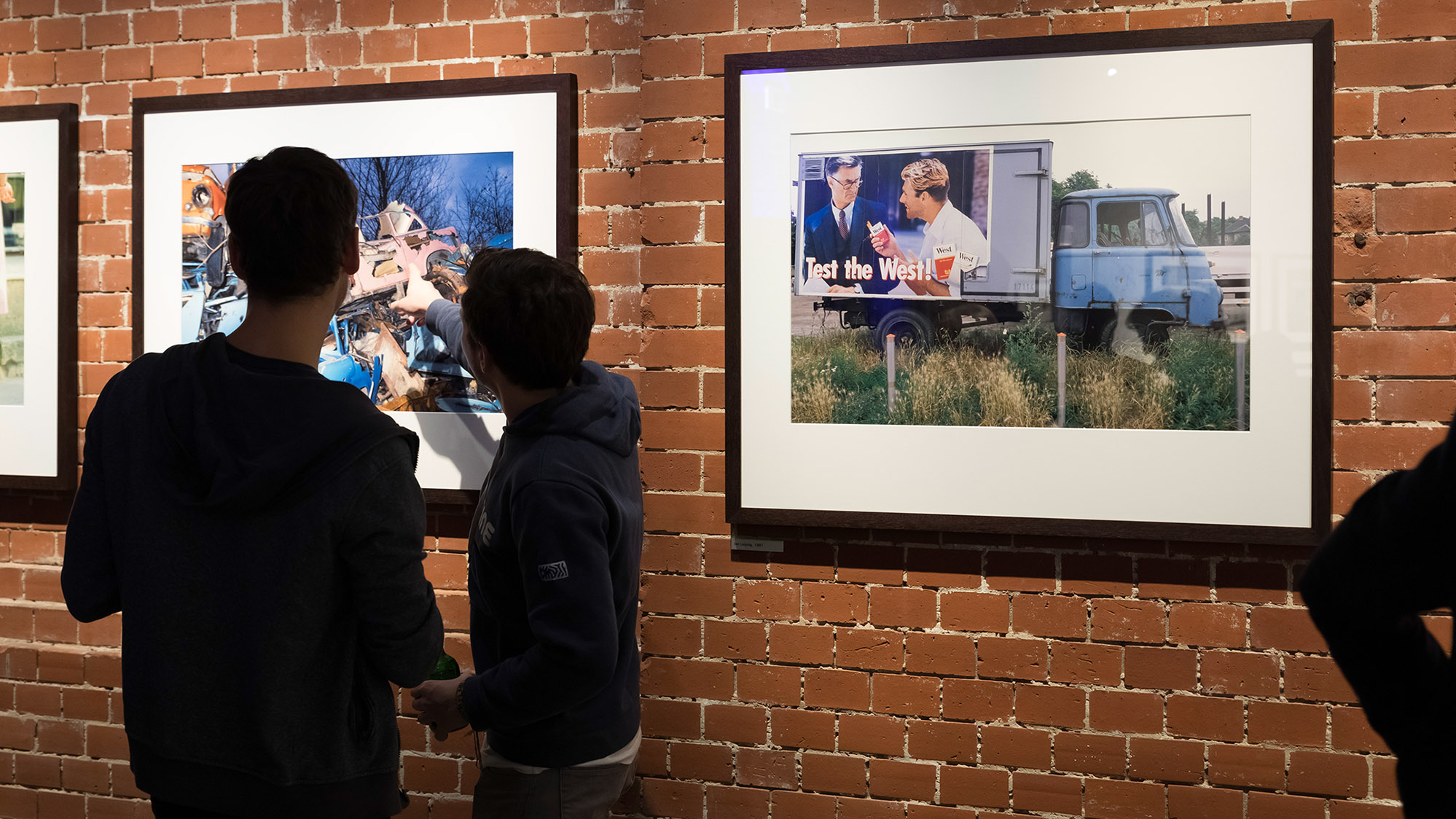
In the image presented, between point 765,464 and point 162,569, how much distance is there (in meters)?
1.34

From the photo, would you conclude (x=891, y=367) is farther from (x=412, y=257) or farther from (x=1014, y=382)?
(x=412, y=257)

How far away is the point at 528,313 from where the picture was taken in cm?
148

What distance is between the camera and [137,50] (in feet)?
9.09

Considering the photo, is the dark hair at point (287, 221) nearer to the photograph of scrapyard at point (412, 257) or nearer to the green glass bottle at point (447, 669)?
the green glass bottle at point (447, 669)

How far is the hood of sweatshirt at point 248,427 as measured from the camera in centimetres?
127

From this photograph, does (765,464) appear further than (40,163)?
No

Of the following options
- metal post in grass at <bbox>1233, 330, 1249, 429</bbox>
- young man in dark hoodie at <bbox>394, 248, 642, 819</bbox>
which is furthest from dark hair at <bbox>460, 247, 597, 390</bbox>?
metal post in grass at <bbox>1233, 330, 1249, 429</bbox>

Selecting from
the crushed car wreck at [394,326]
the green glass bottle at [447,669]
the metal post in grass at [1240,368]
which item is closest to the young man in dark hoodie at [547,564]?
→ the green glass bottle at [447,669]

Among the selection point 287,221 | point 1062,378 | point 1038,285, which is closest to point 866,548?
point 1062,378

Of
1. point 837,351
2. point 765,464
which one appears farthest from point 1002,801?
Answer: point 837,351

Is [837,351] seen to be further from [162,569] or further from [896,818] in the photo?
[162,569]

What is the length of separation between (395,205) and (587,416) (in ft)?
4.38

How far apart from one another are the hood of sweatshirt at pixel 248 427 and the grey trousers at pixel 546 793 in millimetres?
615

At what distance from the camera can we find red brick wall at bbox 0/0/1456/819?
6.79 feet
